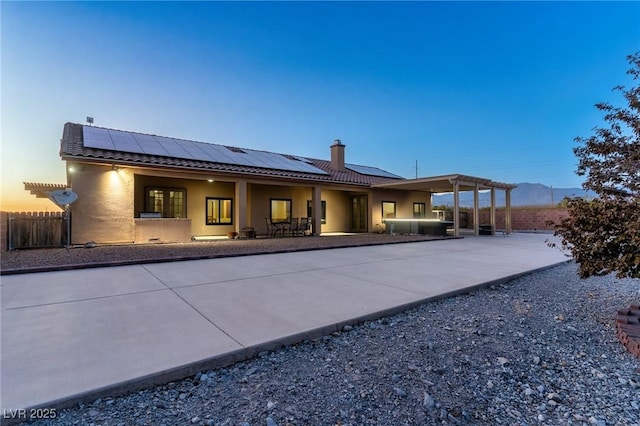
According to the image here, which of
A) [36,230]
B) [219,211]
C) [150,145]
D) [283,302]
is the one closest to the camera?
[283,302]

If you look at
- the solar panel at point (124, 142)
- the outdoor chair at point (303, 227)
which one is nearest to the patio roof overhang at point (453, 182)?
the outdoor chair at point (303, 227)

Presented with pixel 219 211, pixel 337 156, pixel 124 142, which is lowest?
pixel 219 211

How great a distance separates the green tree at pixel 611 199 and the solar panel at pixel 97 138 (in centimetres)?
1181

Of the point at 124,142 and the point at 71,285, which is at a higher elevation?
the point at 124,142

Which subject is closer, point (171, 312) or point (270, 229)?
point (171, 312)

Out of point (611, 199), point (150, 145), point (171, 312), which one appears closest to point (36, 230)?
point (150, 145)

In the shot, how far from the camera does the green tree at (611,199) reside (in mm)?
2910

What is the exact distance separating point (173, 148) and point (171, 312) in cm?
1061

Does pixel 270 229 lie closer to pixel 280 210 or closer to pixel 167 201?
pixel 280 210

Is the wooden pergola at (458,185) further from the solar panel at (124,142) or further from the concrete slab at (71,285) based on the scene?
the concrete slab at (71,285)

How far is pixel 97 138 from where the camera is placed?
10.5 m

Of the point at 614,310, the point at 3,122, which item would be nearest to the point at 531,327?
the point at 614,310

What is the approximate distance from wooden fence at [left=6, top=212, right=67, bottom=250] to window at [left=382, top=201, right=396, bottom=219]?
44.7 ft

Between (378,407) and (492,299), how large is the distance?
9.59ft
